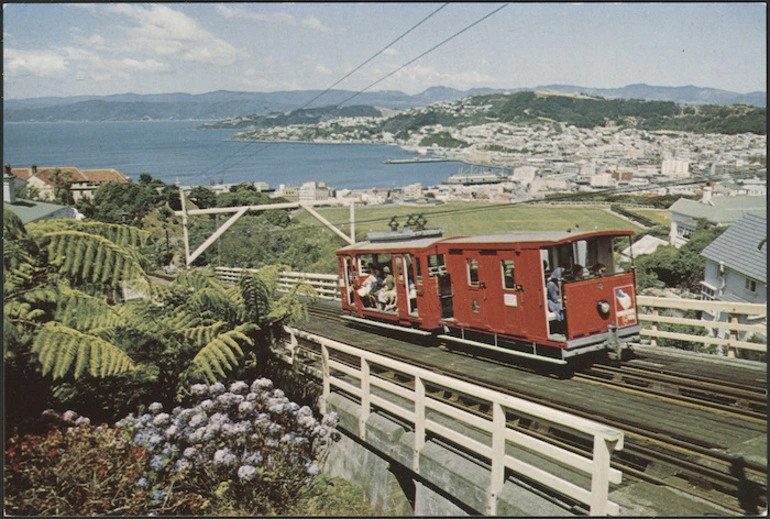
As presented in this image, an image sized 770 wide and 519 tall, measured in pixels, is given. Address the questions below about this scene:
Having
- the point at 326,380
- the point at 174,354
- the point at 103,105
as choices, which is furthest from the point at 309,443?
the point at 103,105

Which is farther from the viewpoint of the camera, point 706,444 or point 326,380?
point 326,380

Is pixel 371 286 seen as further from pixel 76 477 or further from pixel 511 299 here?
pixel 76 477

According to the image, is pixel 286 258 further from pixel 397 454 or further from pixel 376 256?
pixel 397 454

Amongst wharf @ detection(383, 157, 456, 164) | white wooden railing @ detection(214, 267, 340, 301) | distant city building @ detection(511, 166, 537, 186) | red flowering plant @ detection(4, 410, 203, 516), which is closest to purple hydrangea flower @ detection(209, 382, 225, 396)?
red flowering plant @ detection(4, 410, 203, 516)

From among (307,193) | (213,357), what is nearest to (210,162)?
(307,193)

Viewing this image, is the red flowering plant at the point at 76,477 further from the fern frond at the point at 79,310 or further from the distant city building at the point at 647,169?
the distant city building at the point at 647,169

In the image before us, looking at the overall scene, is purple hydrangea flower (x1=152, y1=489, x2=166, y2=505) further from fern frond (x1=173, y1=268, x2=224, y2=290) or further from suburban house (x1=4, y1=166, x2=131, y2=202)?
suburban house (x1=4, y1=166, x2=131, y2=202)
